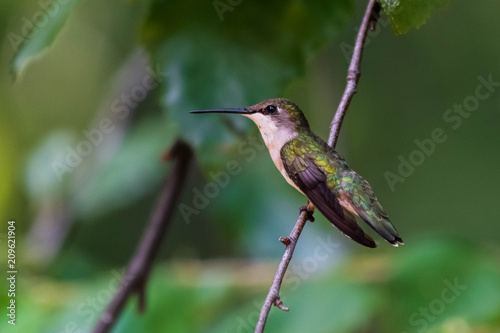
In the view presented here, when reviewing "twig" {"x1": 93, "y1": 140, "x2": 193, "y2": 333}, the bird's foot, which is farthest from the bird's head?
the bird's foot

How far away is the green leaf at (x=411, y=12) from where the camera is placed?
58.4 inches

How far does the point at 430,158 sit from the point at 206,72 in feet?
13.1

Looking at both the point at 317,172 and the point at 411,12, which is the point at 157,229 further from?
the point at 411,12

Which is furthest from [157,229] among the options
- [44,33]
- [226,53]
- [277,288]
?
[277,288]

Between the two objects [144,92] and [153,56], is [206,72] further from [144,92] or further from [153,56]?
[144,92]

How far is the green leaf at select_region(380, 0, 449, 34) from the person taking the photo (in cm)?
148

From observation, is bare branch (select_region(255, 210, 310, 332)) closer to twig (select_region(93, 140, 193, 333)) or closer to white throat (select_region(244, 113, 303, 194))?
white throat (select_region(244, 113, 303, 194))

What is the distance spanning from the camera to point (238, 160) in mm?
3398

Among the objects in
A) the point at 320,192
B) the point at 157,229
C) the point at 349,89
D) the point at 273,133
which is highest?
the point at 349,89

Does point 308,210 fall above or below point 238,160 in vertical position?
above

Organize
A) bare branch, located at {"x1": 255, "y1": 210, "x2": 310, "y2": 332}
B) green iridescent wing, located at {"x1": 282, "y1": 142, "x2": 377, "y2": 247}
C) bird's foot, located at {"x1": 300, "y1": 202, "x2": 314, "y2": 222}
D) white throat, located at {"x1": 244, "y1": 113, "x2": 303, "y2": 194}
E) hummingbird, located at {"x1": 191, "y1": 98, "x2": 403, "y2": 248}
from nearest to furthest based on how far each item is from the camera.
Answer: bare branch, located at {"x1": 255, "y1": 210, "x2": 310, "y2": 332}
green iridescent wing, located at {"x1": 282, "y1": 142, "x2": 377, "y2": 247}
hummingbird, located at {"x1": 191, "y1": 98, "x2": 403, "y2": 248}
bird's foot, located at {"x1": 300, "y1": 202, "x2": 314, "y2": 222}
white throat, located at {"x1": 244, "y1": 113, "x2": 303, "y2": 194}

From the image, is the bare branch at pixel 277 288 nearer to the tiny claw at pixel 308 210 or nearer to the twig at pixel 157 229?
the tiny claw at pixel 308 210

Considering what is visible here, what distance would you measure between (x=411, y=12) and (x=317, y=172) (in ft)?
1.70

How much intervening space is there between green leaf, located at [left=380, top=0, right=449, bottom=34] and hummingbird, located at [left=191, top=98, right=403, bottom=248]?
0.41 metres
